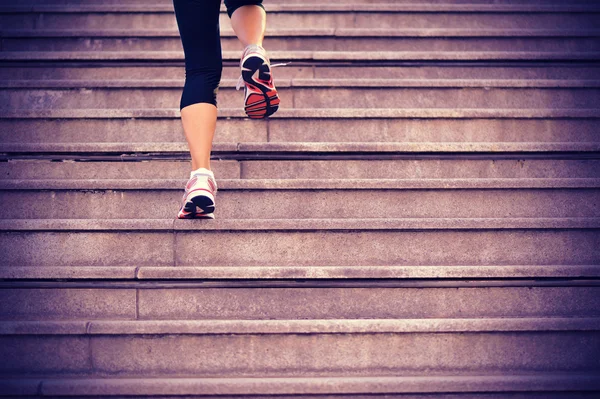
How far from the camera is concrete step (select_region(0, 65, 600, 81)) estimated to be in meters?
3.24

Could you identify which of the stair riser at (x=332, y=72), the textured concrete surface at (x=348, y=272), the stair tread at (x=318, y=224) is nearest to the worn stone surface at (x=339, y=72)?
the stair riser at (x=332, y=72)

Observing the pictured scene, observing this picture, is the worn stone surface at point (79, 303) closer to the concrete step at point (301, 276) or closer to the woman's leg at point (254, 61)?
the concrete step at point (301, 276)

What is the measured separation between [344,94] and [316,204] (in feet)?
2.88

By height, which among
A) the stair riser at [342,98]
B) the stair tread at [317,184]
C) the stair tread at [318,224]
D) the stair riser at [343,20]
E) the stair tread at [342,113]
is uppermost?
the stair riser at [343,20]

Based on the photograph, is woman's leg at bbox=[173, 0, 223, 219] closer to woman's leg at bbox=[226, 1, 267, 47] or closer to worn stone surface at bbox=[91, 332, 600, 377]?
woman's leg at bbox=[226, 1, 267, 47]

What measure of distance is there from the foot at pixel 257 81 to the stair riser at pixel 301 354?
0.92 meters

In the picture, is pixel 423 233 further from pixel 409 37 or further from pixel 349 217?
pixel 409 37

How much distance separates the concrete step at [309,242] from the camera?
2.25 meters

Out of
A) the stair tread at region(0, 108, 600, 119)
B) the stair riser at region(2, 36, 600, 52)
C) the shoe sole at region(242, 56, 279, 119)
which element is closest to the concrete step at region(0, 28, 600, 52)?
the stair riser at region(2, 36, 600, 52)

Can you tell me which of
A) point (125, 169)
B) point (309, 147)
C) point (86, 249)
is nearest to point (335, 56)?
point (309, 147)

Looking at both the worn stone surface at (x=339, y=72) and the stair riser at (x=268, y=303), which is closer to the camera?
the stair riser at (x=268, y=303)

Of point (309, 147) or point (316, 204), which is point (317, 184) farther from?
point (309, 147)

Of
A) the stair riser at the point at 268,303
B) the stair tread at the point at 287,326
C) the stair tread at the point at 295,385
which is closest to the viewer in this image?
the stair tread at the point at 295,385

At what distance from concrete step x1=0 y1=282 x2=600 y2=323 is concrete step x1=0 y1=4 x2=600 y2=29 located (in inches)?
85.0
